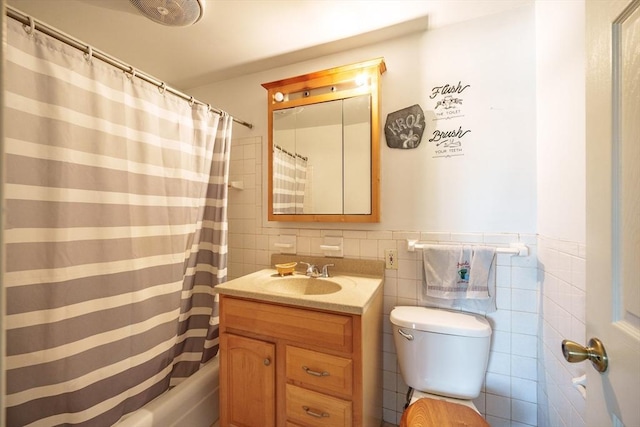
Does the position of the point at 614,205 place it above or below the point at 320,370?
above

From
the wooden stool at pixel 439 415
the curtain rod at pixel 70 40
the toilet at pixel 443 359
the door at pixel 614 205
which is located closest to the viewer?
the door at pixel 614 205

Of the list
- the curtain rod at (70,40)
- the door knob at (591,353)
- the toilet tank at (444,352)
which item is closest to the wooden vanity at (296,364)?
the toilet tank at (444,352)

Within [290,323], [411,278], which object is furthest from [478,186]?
[290,323]

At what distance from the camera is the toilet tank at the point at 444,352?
1091mm

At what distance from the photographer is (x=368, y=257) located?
1.49m

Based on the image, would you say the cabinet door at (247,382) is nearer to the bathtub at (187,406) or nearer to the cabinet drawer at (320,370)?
the cabinet drawer at (320,370)

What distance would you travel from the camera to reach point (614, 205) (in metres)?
0.51

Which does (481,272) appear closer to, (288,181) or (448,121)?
(448,121)

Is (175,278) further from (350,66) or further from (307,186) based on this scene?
(350,66)

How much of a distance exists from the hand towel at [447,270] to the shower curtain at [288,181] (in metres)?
0.82

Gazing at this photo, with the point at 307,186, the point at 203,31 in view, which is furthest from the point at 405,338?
the point at 203,31

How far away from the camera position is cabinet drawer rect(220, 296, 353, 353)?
3.32 feet

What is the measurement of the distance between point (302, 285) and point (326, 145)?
0.87 m

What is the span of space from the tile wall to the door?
710mm
